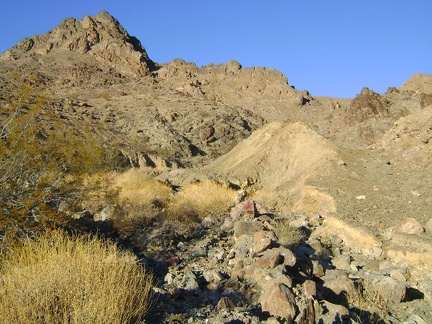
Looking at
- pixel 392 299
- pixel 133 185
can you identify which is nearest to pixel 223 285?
pixel 392 299

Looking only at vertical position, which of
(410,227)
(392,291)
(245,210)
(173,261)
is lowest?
(173,261)

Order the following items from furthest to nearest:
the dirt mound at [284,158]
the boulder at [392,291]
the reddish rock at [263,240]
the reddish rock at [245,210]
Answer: the dirt mound at [284,158], the reddish rock at [245,210], the reddish rock at [263,240], the boulder at [392,291]

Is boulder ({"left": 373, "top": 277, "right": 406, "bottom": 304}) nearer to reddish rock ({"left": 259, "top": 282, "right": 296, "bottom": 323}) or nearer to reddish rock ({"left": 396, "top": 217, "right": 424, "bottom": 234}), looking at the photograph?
reddish rock ({"left": 259, "top": 282, "right": 296, "bottom": 323})

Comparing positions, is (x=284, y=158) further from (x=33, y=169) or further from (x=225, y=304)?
(x=225, y=304)

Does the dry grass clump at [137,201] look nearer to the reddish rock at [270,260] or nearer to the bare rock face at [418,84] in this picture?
the reddish rock at [270,260]

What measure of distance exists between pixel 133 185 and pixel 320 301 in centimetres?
1066

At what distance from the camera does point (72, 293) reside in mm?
3906

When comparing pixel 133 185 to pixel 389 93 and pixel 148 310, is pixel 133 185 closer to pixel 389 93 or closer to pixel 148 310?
pixel 148 310

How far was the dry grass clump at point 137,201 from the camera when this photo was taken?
865 cm

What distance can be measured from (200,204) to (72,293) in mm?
6419

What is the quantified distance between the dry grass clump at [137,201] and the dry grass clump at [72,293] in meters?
3.88

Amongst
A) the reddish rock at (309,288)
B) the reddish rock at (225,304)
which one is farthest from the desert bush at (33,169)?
the reddish rock at (309,288)

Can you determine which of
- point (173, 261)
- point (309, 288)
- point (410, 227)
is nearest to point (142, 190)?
point (173, 261)

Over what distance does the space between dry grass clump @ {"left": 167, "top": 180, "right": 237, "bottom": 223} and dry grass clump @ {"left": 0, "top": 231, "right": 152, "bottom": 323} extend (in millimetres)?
4695
